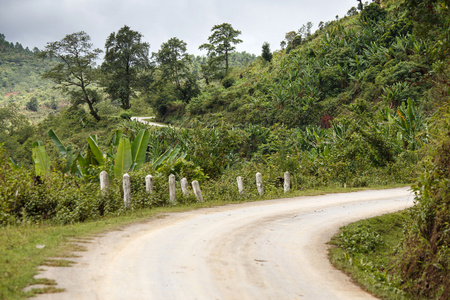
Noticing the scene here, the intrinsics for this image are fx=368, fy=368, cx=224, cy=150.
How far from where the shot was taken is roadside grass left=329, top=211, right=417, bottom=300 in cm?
646

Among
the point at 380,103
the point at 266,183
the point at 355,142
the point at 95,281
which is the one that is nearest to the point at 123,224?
the point at 95,281

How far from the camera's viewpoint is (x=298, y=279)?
6332 mm

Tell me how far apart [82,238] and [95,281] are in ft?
8.70

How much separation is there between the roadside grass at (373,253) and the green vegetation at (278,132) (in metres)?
0.06

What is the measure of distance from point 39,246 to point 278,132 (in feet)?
69.0

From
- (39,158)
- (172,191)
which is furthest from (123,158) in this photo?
(39,158)

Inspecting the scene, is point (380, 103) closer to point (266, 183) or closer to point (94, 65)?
point (266, 183)

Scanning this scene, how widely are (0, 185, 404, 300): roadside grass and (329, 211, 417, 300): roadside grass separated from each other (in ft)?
16.6

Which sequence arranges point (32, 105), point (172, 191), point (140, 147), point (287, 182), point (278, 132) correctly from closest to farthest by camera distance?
point (172, 191) < point (140, 147) < point (287, 182) < point (278, 132) < point (32, 105)

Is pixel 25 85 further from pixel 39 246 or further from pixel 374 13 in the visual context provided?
pixel 39 246

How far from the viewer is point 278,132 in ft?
86.9

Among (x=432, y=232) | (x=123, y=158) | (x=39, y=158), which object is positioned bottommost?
(x=432, y=232)

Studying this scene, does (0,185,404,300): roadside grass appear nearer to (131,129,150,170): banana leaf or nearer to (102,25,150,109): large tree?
(131,129,150,170): banana leaf

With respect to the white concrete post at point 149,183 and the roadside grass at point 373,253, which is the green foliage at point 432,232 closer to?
the roadside grass at point 373,253
